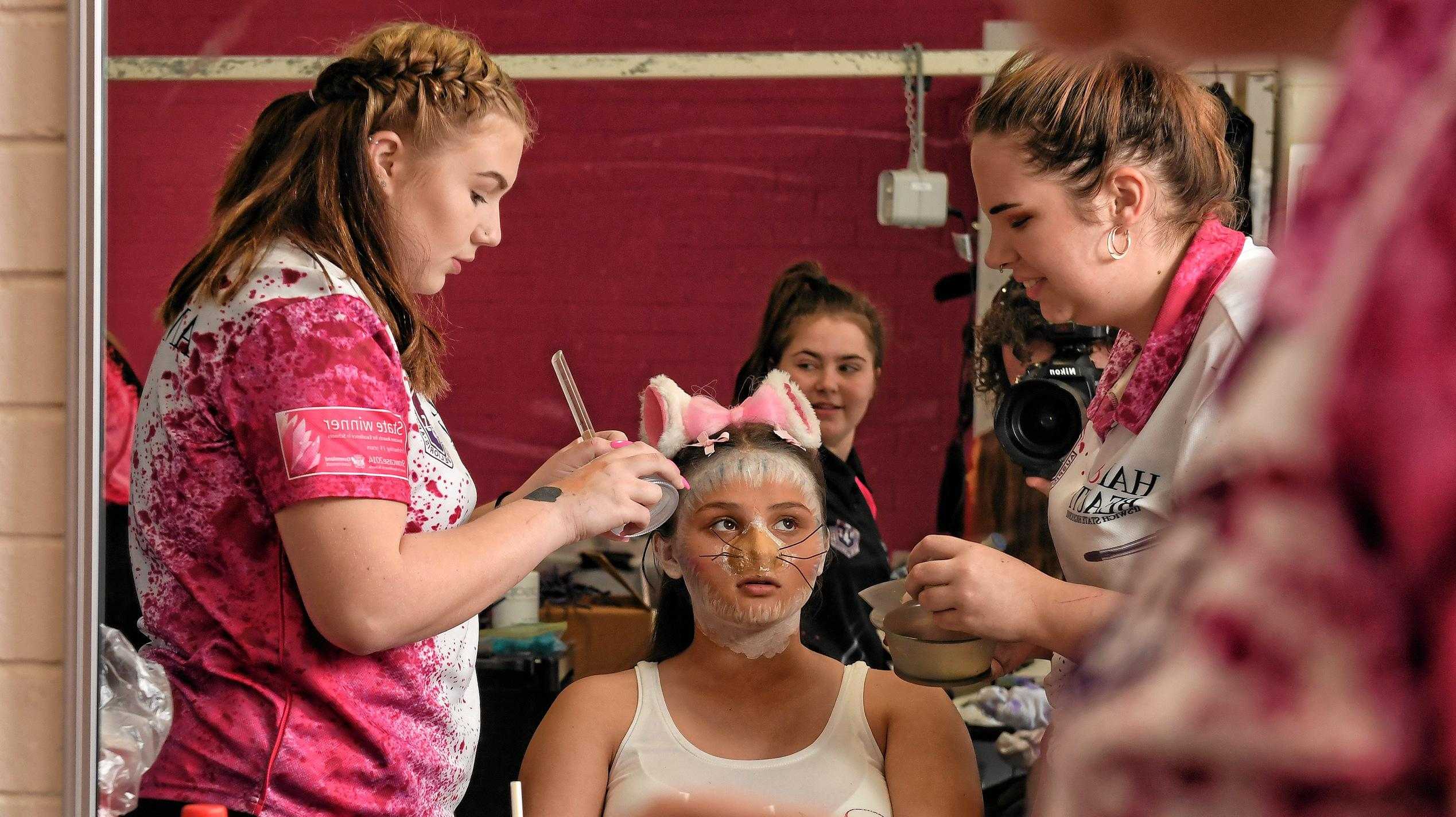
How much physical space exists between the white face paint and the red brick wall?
0.13 meters

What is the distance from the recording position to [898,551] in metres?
1.80

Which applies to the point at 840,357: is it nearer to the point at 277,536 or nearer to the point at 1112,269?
the point at 1112,269

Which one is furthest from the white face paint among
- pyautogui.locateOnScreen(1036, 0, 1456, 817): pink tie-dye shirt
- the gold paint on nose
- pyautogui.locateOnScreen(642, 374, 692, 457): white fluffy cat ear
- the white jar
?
pyautogui.locateOnScreen(1036, 0, 1456, 817): pink tie-dye shirt

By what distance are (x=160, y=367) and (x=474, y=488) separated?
0.39 meters

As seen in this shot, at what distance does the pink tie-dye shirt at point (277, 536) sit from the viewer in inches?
49.1

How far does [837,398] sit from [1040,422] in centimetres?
30

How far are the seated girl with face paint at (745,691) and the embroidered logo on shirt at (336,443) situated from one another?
0.61 m

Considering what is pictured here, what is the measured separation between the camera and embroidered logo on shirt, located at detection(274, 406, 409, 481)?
1217mm

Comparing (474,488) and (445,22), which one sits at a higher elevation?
(445,22)

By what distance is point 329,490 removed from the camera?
3.99 feet

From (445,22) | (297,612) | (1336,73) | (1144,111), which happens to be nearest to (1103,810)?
(1336,73)

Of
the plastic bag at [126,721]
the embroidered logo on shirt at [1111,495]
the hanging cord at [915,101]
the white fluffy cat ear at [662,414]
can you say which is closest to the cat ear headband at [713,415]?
the white fluffy cat ear at [662,414]

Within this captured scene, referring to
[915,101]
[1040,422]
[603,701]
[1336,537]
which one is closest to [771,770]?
[603,701]

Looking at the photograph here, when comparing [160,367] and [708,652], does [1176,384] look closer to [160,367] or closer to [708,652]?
[708,652]
